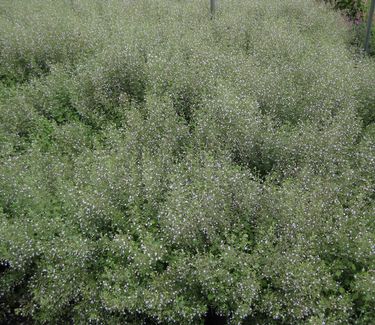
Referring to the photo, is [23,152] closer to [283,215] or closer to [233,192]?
[233,192]

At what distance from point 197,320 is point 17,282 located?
257cm

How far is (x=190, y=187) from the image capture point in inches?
198

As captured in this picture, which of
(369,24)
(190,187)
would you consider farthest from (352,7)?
(190,187)

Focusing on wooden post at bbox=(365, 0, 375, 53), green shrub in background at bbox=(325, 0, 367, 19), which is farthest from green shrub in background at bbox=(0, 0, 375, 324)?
green shrub in background at bbox=(325, 0, 367, 19)

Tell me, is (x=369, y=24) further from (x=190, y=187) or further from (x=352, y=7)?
(x=190, y=187)

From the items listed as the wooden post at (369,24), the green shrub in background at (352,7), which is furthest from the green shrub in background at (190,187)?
the green shrub in background at (352,7)

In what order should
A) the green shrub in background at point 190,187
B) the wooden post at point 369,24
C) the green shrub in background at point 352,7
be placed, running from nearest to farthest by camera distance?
1. the green shrub in background at point 190,187
2. the wooden post at point 369,24
3. the green shrub in background at point 352,7

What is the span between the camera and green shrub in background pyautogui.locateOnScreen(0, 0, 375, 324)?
4.33 metres

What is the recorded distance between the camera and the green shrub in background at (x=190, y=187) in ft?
14.2

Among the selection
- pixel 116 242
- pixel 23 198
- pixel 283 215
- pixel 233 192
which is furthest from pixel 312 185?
pixel 23 198

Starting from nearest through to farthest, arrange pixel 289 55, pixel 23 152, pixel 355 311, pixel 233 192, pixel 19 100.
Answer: pixel 355 311, pixel 233 192, pixel 23 152, pixel 19 100, pixel 289 55

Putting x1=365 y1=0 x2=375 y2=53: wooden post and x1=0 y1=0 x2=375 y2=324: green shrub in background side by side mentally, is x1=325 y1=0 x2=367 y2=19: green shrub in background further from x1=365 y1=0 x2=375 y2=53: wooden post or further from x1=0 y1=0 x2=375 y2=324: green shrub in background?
x1=0 y1=0 x2=375 y2=324: green shrub in background

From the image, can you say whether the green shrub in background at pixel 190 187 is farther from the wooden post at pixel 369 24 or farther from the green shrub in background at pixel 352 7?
the green shrub in background at pixel 352 7

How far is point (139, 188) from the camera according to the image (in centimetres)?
523
